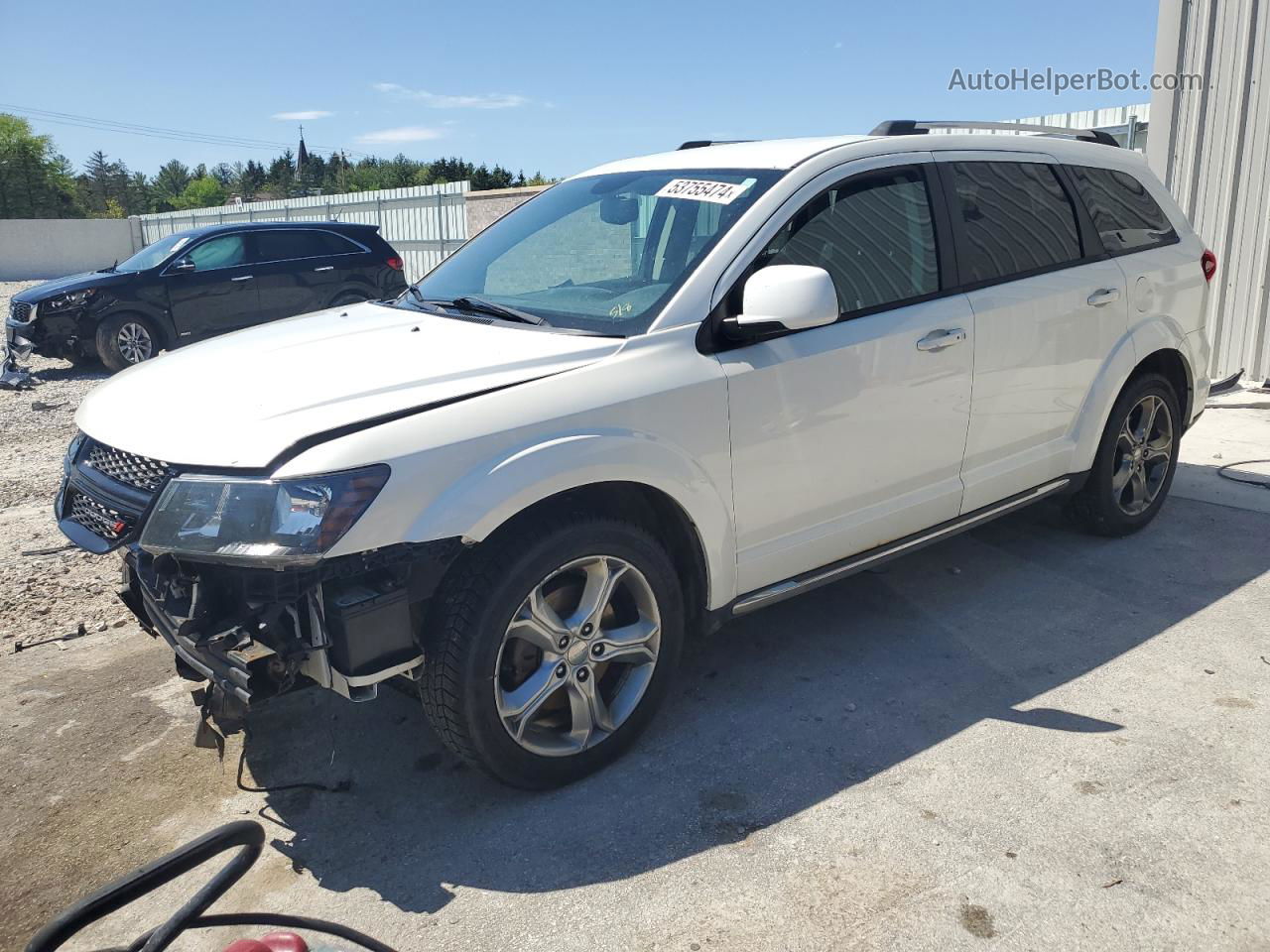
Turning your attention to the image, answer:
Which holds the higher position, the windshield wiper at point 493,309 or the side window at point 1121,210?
the side window at point 1121,210

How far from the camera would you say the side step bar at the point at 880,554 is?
3.56 m

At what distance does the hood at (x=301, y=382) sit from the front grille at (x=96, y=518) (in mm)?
195

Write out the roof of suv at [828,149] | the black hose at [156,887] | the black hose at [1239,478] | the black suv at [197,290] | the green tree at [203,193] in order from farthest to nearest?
the green tree at [203,193] < the black suv at [197,290] < the black hose at [1239,478] < the roof of suv at [828,149] < the black hose at [156,887]

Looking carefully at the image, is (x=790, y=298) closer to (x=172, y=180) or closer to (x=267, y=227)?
(x=267, y=227)

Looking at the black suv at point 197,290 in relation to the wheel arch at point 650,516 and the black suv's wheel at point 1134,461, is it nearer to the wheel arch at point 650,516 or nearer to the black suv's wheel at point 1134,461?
the black suv's wheel at point 1134,461

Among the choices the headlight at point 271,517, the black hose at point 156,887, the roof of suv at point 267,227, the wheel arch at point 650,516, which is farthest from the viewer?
the roof of suv at point 267,227

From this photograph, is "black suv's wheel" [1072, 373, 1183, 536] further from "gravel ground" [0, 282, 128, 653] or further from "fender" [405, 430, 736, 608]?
"gravel ground" [0, 282, 128, 653]

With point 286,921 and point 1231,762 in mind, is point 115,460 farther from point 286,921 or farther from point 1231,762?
point 1231,762

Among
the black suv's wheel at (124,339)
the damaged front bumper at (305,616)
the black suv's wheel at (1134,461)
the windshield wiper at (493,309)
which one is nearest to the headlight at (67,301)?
the black suv's wheel at (124,339)

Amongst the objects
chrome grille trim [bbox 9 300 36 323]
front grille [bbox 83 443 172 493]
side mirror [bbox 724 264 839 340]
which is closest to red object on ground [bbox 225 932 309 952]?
front grille [bbox 83 443 172 493]

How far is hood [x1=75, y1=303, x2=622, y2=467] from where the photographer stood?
9.08 ft

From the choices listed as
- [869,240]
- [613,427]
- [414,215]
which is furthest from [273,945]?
[414,215]

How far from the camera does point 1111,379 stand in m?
4.71

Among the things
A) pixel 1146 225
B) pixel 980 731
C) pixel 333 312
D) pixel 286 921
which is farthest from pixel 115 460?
pixel 1146 225
